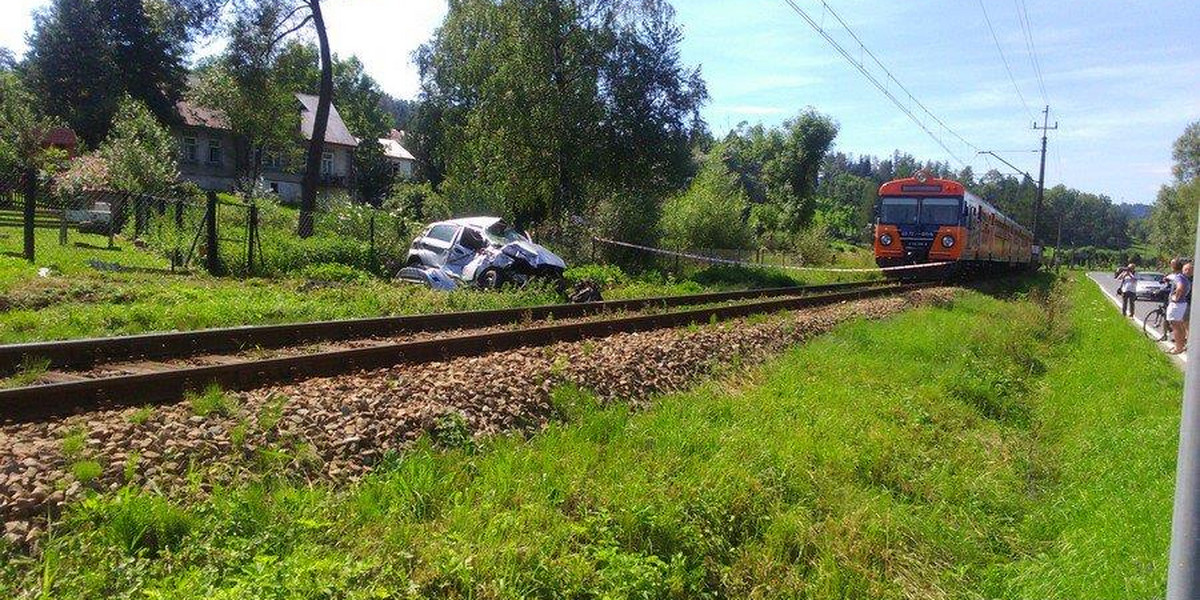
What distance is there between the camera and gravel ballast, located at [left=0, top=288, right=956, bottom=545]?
4371 millimetres

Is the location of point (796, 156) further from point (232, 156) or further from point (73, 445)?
point (73, 445)

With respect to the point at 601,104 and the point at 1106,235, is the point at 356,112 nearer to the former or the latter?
the point at 601,104

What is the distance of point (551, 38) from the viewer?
2730 cm

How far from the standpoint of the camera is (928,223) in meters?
25.9

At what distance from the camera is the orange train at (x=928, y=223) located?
83.6ft

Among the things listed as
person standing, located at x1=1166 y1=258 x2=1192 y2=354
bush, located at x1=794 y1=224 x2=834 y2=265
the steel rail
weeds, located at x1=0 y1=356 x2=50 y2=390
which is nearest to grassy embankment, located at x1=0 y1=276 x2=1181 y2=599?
weeds, located at x1=0 y1=356 x2=50 y2=390

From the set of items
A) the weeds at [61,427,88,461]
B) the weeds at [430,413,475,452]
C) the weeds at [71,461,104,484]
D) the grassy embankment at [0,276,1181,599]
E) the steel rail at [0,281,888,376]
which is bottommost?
the grassy embankment at [0,276,1181,599]

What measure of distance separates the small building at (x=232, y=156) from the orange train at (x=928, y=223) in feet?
127

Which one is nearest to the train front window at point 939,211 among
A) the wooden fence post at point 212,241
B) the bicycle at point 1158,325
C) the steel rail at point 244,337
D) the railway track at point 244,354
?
the bicycle at point 1158,325

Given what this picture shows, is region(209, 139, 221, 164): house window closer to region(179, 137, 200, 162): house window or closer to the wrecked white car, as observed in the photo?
region(179, 137, 200, 162): house window

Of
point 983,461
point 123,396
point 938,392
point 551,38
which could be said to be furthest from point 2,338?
point 551,38

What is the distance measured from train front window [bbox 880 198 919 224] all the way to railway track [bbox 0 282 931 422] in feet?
51.2

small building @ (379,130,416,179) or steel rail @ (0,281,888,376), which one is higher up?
small building @ (379,130,416,179)

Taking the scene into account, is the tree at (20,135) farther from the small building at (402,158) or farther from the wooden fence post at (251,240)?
the small building at (402,158)
